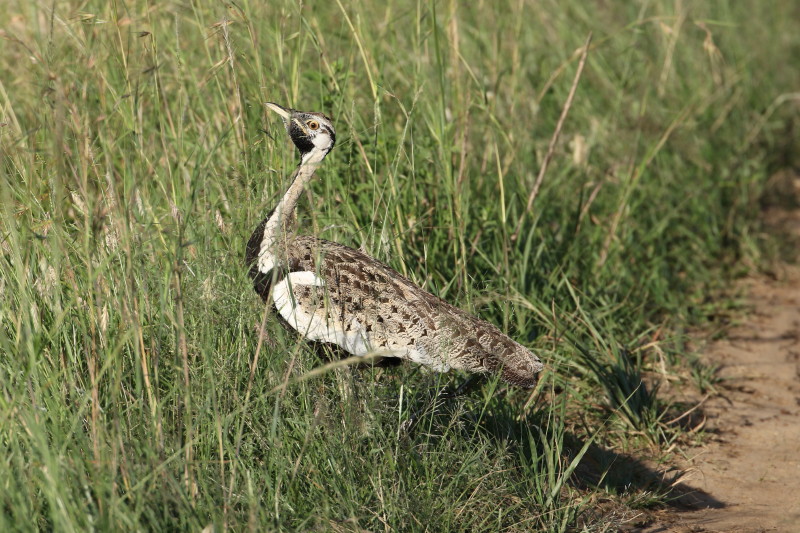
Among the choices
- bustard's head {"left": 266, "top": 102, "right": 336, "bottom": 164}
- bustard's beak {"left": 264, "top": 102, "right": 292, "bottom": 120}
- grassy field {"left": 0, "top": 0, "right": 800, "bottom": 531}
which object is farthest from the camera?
bustard's head {"left": 266, "top": 102, "right": 336, "bottom": 164}

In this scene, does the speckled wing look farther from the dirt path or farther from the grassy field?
the dirt path

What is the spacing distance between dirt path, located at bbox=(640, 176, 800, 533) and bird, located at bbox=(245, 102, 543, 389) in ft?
2.90

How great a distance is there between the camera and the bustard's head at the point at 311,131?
3.96 metres

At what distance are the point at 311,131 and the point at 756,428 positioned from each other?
2.49 meters

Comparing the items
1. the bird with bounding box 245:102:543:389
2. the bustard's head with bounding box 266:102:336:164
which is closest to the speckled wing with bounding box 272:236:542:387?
the bird with bounding box 245:102:543:389

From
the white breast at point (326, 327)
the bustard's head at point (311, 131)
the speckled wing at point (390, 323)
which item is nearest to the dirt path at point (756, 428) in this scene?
the speckled wing at point (390, 323)

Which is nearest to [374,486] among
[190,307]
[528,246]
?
[190,307]

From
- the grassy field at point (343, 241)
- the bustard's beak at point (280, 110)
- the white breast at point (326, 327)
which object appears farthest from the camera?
the bustard's beak at point (280, 110)

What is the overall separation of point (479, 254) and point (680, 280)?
1.57 metres

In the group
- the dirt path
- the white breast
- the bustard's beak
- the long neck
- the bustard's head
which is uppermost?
the bustard's beak

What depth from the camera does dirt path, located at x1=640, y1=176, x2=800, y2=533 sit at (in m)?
3.74

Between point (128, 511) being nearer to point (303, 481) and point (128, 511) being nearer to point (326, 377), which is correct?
point (303, 481)

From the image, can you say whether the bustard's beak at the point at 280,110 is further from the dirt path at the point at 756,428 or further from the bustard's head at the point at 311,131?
the dirt path at the point at 756,428

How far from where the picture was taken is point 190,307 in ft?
11.0
